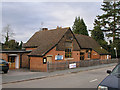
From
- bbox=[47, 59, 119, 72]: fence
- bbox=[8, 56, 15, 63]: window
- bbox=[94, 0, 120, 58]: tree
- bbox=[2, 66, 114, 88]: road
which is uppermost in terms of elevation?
bbox=[94, 0, 120, 58]: tree

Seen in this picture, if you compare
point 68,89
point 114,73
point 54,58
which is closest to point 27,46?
point 54,58

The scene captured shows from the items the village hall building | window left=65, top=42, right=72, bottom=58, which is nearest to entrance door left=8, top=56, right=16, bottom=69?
the village hall building

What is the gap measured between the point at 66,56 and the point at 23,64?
754cm

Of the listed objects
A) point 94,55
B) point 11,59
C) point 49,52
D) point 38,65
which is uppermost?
point 49,52

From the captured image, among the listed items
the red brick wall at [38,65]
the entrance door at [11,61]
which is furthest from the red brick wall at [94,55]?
the entrance door at [11,61]

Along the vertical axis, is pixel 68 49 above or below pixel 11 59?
above

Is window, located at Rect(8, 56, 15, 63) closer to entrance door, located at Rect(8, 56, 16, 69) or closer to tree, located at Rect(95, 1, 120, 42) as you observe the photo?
entrance door, located at Rect(8, 56, 16, 69)

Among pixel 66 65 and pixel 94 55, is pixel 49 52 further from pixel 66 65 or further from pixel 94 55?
pixel 94 55

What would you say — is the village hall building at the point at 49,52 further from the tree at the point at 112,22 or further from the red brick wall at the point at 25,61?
the tree at the point at 112,22

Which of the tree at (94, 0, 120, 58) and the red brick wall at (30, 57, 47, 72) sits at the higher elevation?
the tree at (94, 0, 120, 58)

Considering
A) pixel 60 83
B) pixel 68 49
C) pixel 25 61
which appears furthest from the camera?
pixel 25 61

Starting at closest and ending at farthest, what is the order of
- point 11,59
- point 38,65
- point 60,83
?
point 60,83
point 38,65
point 11,59

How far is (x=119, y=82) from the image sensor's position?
5828 mm

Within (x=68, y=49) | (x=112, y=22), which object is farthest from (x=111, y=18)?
(x=68, y=49)
